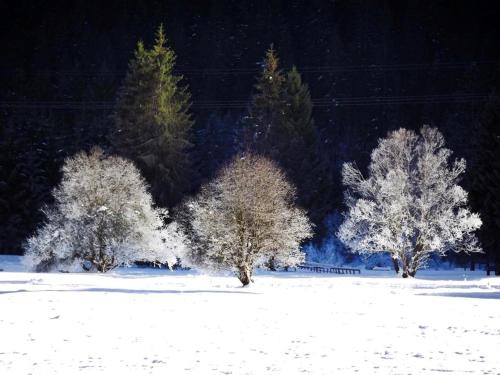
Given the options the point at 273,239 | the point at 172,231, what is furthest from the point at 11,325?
the point at 172,231

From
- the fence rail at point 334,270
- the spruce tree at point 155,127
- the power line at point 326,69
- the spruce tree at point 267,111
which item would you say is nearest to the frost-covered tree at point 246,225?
the spruce tree at point 155,127

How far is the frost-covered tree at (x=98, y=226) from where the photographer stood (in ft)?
167

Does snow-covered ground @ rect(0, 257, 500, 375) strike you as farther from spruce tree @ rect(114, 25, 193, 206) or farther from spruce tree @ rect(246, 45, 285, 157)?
spruce tree @ rect(246, 45, 285, 157)

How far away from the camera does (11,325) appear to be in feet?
67.6

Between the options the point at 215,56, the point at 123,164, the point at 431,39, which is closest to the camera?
the point at 123,164

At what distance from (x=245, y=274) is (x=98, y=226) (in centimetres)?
1628

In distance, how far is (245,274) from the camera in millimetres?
39688

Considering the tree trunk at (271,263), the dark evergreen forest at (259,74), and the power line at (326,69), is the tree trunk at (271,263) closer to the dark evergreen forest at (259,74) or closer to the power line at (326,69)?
the dark evergreen forest at (259,74)

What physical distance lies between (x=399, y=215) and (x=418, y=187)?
2.96 meters

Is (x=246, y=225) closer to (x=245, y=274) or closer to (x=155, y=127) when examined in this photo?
(x=245, y=274)

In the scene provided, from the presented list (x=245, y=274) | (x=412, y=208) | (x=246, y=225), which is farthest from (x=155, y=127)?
(x=245, y=274)

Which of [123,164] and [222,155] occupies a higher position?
[222,155]

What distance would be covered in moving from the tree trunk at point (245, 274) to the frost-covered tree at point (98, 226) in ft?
43.9

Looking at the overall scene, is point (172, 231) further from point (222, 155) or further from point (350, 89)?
point (350, 89)
